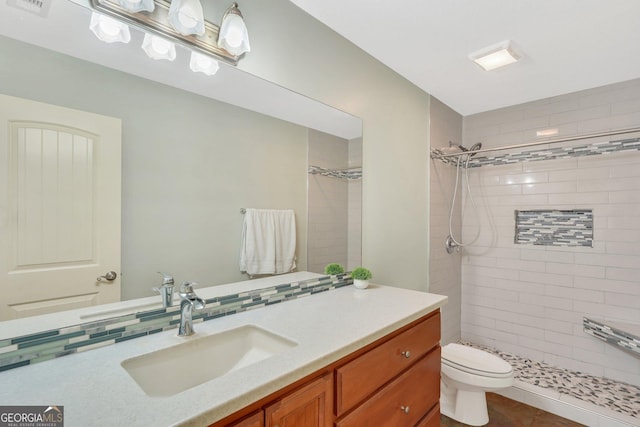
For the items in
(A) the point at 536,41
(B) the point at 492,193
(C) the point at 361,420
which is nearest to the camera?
(C) the point at 361,420

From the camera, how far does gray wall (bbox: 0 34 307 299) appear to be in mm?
921

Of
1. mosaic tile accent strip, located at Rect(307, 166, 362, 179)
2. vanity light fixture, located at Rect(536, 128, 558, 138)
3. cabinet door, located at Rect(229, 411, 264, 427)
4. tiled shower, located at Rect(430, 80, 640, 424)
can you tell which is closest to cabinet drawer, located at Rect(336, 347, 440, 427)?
cabinet door, located at Rect(229, 411, 264, 427)

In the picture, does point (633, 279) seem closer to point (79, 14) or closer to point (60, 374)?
point (60, 374)

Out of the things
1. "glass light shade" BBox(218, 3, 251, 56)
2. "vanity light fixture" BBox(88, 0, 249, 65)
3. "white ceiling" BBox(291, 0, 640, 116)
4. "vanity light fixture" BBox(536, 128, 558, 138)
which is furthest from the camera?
"vanity light fixture" BBox(536, 128, 558, 138)

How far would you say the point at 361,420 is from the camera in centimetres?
109

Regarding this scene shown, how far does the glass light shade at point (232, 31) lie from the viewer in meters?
1.26

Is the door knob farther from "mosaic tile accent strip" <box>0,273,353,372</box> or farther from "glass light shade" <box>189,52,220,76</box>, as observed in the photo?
"glass light shade" <box>189,52,220,76</box>

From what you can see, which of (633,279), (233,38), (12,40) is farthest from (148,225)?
(633,279)

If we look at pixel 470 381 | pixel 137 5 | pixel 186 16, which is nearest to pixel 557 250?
pixel 470 381

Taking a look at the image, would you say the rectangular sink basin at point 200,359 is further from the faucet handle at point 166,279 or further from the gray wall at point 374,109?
the gray wall at point 374,109

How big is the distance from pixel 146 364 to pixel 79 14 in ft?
3.62

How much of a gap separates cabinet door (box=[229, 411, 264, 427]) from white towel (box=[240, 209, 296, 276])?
0.70 metres

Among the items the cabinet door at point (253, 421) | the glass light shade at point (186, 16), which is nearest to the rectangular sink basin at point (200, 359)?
the cabinet door at point (253, 421)

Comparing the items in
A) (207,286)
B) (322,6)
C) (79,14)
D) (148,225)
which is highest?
(322,6)
